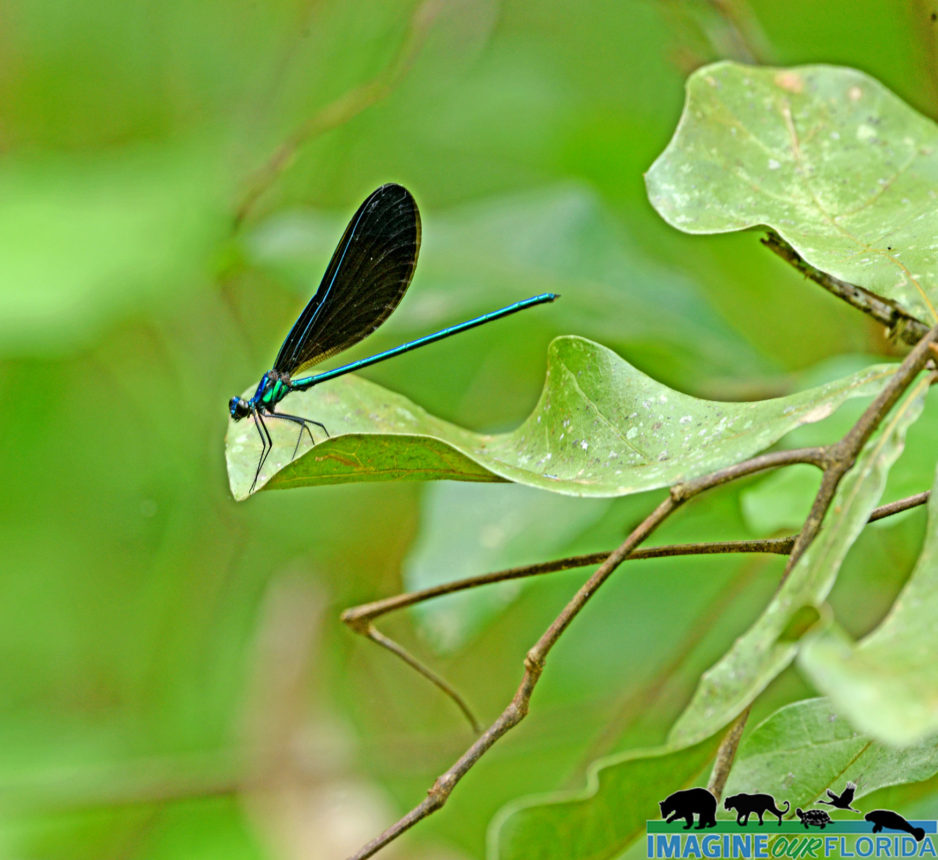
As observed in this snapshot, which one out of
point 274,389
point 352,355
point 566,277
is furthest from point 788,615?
point 352,355

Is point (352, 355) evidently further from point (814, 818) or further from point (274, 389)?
point (814, 818)

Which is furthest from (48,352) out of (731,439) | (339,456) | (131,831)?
(731,439)

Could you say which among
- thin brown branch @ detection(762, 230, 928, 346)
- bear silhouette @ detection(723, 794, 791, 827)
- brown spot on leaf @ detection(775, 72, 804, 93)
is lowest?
bear silhouette @ detection(723, 794, 791, 827)

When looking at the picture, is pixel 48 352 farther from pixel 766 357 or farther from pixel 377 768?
pixel 766 357

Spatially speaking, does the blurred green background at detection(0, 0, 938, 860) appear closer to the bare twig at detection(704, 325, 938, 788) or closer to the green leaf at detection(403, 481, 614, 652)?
the green leaf at detection(403, 481, 614, 652)

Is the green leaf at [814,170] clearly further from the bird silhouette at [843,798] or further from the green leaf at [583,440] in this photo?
the bird silhouette at [843,798]

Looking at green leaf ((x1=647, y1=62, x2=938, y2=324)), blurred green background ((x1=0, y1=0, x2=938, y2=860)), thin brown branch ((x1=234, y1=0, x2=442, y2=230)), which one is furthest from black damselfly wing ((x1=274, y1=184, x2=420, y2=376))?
thin brown branch ((x1=234, y1=0, x2=442, y2=230))

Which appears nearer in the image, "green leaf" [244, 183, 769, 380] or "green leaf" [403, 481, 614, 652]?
"green leaf" [403, 481, 614, 652]
